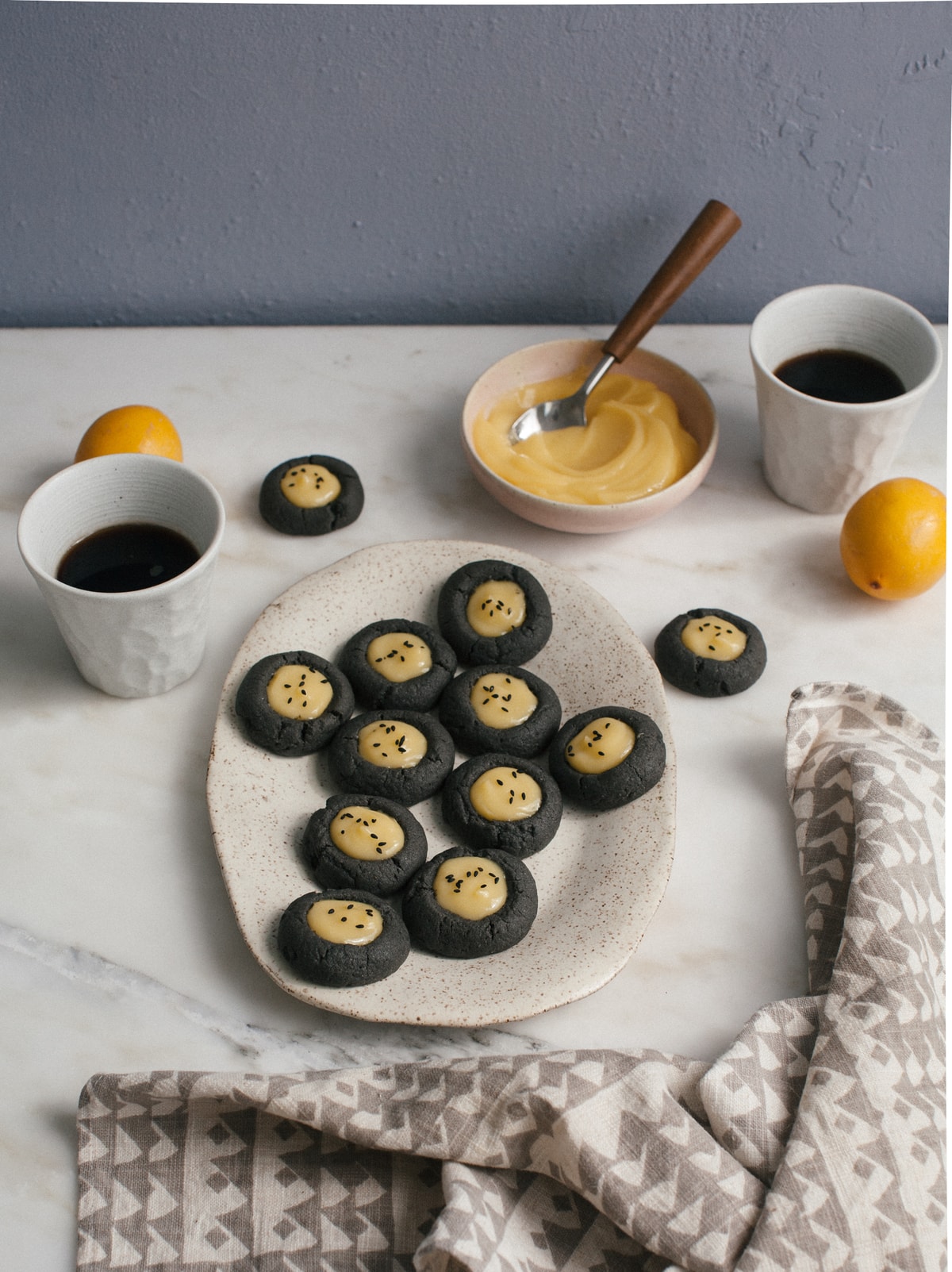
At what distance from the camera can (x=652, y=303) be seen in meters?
1.26

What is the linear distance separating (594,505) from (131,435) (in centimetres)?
49

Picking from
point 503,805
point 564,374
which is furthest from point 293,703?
point 564,374

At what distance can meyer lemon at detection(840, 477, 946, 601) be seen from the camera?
3.63ft

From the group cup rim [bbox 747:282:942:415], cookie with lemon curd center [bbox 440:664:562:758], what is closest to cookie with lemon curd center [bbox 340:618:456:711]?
cookie with lemon curd center [bbox 440:664:562:758]

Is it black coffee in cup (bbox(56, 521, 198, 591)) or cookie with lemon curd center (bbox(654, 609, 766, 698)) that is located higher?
cookie with lemon curd center (bbox(654, 609, 766, 698))

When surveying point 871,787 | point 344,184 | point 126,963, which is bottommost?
point 126,963

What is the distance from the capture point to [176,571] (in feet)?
3.39

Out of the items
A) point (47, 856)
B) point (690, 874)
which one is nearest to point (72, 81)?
point (47, 856)

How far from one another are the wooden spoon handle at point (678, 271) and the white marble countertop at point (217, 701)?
0.47 ft

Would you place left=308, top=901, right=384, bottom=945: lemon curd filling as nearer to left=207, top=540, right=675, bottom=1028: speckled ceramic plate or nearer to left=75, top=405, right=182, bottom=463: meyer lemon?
left=207, top=540, right=675, bottom=1028: speckled ceramic plate

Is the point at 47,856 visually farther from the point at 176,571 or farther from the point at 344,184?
the point at 344,184

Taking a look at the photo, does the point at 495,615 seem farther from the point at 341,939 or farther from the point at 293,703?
the point at 341,939

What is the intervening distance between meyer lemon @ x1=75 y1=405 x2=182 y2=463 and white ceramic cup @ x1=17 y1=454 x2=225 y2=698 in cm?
12

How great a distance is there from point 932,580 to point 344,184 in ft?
2.56
